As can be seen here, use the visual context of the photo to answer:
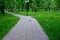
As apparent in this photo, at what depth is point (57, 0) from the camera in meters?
76.4

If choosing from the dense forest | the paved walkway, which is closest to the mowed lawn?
the paved walkway

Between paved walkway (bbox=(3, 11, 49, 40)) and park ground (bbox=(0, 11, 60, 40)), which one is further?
park ground (bbox=(0, 11, 60, 40))

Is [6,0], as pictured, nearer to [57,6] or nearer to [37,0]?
[37,0]

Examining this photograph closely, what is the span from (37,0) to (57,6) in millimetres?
13293

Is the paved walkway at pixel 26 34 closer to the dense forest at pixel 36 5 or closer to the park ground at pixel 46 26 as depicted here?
the park ground at pixel 46 26

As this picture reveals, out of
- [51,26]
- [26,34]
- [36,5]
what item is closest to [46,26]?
[51,26]

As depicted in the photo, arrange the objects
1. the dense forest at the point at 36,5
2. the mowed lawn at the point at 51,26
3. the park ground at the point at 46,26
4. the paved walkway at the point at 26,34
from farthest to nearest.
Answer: the dense forest at the point at 36,5 → the park ground at the point at 46,26 → the mowed lawn at the point at 51,26 → the paved walkway at the point at 26,34

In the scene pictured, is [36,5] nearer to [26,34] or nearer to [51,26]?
[51,26]

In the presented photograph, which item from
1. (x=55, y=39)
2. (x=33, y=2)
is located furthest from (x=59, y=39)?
(x=33, y=2)

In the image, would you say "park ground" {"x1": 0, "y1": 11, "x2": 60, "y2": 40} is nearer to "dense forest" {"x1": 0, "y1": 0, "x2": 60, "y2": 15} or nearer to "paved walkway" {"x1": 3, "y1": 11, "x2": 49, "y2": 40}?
"paved walkway" {"x1": 3, "y1": 11, "x2": 49, "y2": 40}

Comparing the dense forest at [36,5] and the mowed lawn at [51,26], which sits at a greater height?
the mowed lawn at [51,26]

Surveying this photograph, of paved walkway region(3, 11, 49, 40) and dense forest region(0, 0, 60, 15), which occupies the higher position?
paved walkway region(3, 11, 49, 40)

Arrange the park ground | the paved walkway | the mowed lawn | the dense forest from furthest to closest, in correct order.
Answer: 1. the dense forest
2. the park ground
3. the mowed lawn
4. the paved walkway

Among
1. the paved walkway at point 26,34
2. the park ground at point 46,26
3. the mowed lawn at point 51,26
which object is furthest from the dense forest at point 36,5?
the paved walkway at point 26,34
